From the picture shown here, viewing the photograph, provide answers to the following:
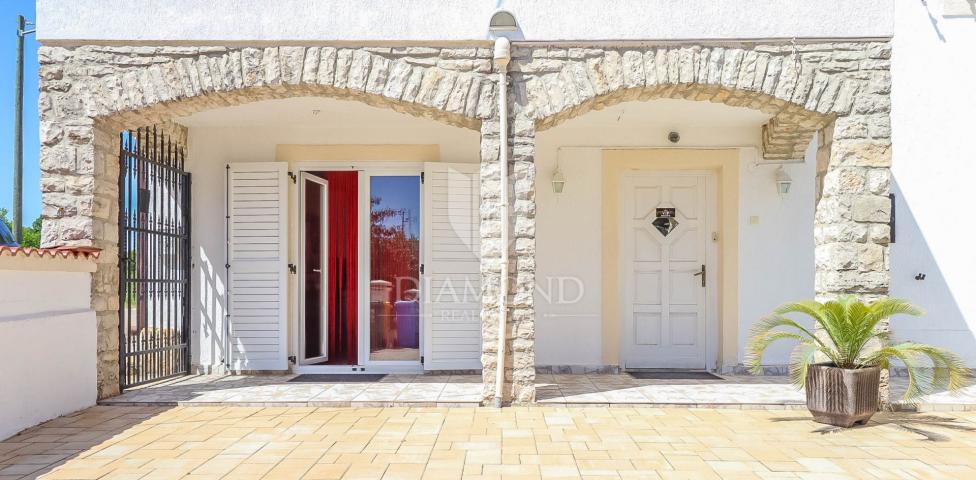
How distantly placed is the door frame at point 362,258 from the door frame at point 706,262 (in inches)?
88.5

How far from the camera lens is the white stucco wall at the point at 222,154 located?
23.6ft

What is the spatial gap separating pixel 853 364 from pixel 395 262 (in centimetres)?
447

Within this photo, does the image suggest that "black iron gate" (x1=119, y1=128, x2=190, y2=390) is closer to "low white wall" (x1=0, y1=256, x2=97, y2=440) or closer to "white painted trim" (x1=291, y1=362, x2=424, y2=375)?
"low white wall" (x1=0, y1=256, x2=97, y2=440)

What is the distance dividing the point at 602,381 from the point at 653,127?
2.82 meters

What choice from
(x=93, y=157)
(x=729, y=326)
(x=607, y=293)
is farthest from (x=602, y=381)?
(x=93, y=157)

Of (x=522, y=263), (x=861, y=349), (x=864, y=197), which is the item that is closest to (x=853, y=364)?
(x=861, y=349)

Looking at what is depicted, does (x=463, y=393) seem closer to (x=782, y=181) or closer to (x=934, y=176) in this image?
(x=782, y=181)

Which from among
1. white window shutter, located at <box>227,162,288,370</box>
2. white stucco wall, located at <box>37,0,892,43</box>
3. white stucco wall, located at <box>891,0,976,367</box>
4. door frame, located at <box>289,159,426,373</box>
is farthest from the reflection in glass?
white stucco wall, located at <box>891,0,976,367</box>

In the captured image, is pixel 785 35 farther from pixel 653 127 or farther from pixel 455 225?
pixel 455 225

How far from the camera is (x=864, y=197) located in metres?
5.42

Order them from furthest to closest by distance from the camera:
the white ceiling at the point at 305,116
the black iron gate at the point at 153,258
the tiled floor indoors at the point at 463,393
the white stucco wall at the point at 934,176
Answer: the white stucco wall at the point at 934,176 → the white ceiling at the point at 305,116 → the black iron gate at the point at 153,258 → the tiled floor indoors at the point at 463,393

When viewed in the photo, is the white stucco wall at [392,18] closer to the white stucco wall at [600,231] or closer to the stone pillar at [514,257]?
the stone pillar at [514,257]

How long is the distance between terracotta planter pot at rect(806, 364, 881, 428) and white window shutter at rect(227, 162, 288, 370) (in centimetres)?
509

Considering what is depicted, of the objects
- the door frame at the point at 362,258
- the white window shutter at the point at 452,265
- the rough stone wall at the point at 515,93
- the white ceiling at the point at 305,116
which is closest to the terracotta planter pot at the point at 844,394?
the rough stone wall at the point at 515,93
